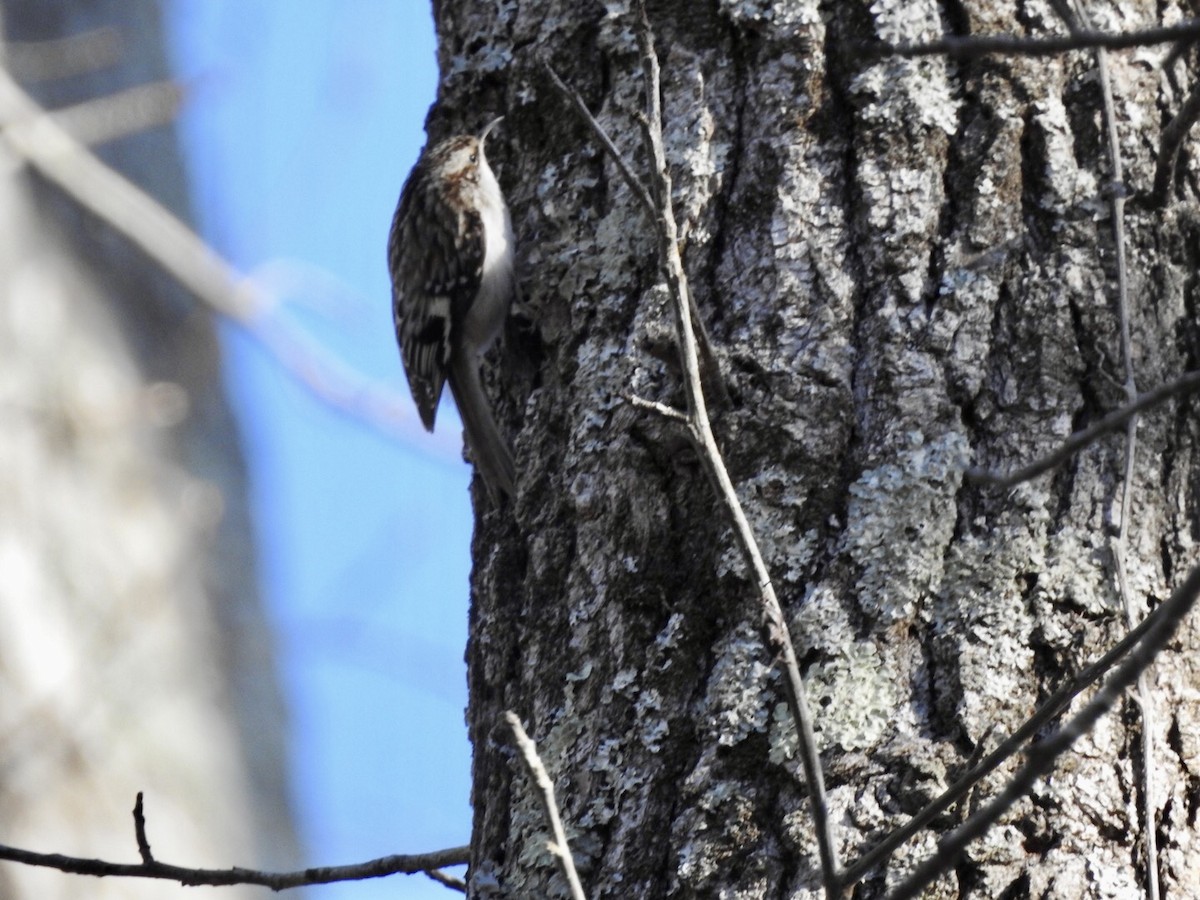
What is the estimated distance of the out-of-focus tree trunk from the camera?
13.4 ft

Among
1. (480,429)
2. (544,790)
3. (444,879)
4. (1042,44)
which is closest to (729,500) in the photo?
(544,790)

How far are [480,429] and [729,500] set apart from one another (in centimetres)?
122

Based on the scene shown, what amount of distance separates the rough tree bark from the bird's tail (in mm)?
94

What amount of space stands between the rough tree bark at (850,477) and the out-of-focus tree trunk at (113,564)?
2.62m

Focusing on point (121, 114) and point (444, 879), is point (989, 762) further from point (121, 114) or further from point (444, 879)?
point (121, 114)

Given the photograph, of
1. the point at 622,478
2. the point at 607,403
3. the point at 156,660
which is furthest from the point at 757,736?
the point at 156,660

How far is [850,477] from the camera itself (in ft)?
5.25

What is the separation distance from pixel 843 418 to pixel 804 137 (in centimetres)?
38

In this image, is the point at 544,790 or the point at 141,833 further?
the point at 141,833

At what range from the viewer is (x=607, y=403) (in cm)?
179

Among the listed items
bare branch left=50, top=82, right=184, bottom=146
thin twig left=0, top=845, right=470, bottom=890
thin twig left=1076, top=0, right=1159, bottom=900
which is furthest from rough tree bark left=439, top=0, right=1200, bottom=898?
bare branch left=50, top=82, right=184, bottom=146

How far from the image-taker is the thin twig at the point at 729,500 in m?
A: 1.11

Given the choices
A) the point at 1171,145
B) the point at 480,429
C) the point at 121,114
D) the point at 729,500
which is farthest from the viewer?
the point at 121,114

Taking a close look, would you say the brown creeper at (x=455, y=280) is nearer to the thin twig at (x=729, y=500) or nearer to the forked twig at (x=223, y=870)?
the forked twig at (x=223, y=870)
